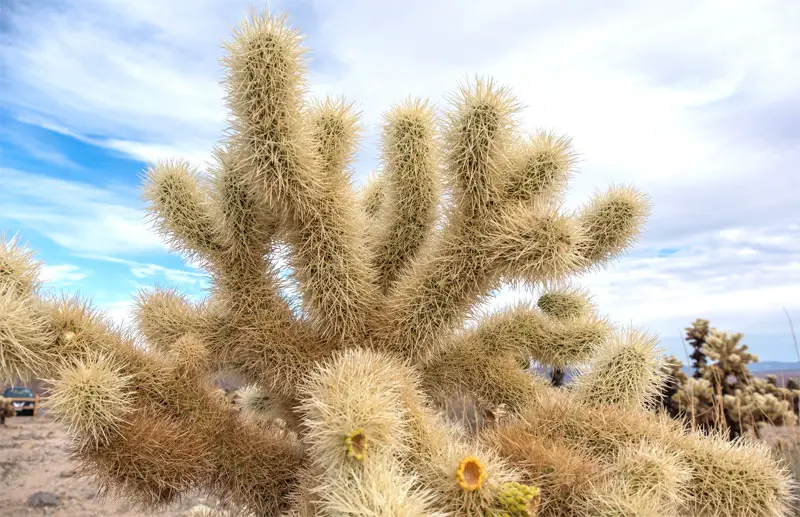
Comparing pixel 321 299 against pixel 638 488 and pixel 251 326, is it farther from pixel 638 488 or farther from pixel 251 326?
pixel 638 488

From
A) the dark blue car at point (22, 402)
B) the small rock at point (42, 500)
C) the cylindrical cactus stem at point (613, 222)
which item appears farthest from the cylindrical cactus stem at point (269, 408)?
the dark blue car at point (22, 402)

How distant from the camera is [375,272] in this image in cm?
241

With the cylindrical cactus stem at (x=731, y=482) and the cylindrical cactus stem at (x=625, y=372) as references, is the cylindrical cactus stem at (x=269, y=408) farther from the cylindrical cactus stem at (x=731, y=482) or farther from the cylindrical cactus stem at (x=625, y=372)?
the cylindrical cactus stem at (x=731, y=482)

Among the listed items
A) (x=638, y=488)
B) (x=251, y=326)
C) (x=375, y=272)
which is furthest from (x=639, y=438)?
(x=251, y=326)

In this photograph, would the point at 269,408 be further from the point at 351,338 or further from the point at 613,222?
the point at 613,222

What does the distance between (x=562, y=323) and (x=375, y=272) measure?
118cm

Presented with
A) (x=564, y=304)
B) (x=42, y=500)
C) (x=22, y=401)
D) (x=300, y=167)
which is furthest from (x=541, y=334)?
(x=22, y=401)

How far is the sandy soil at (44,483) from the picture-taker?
5.21m

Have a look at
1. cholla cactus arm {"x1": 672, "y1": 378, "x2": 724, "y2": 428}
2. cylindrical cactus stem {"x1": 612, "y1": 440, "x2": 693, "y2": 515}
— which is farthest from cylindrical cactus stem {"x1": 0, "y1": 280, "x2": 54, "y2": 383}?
cholla cactus arm {"x1": 672, "y1": 378, "x2": 724, "y2": 428}

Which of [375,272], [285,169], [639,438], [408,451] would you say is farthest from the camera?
[375,272]

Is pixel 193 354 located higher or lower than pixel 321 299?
lower

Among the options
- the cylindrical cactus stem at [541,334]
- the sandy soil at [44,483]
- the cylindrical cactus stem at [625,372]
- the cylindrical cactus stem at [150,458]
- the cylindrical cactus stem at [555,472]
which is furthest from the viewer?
the sandy soil at [44,483]

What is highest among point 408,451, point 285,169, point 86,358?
point 285,169

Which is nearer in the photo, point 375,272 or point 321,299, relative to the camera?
point 321,299
